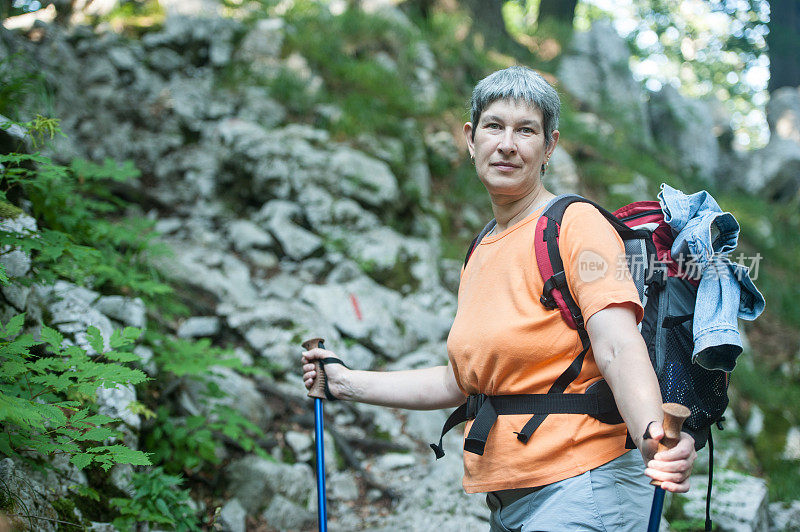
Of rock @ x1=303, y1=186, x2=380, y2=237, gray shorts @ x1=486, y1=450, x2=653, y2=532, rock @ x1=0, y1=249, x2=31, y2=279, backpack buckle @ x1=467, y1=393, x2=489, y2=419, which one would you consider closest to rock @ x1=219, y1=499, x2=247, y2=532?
rock @ x1=0, y1=249, x2=31, y2=279

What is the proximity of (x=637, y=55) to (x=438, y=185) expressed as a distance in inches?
538

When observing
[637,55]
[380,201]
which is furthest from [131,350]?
[637,55]

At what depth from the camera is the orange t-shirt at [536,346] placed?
1618 mm

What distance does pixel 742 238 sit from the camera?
10.6m

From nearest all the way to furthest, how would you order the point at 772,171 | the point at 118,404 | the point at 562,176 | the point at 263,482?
1. the point at 118,404
2. the point at 263,482
3. the point at 562,176
4. the point at 772,171

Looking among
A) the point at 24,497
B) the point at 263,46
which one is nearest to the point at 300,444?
the point at 24,497

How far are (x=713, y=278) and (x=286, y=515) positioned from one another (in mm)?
2886

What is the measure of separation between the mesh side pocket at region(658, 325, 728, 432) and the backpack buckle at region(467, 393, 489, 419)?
600 millimetres

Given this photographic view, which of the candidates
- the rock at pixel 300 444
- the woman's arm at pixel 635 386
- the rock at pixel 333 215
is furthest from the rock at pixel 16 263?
the rock at pixel 333 215

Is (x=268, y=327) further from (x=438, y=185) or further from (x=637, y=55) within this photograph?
(x=637, y=55)

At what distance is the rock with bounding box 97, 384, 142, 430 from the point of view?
2740 mm

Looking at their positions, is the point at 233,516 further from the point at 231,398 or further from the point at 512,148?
the point at 512,148

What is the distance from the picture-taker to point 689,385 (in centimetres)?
179

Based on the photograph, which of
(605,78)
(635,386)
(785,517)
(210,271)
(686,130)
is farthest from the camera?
(686,130)
